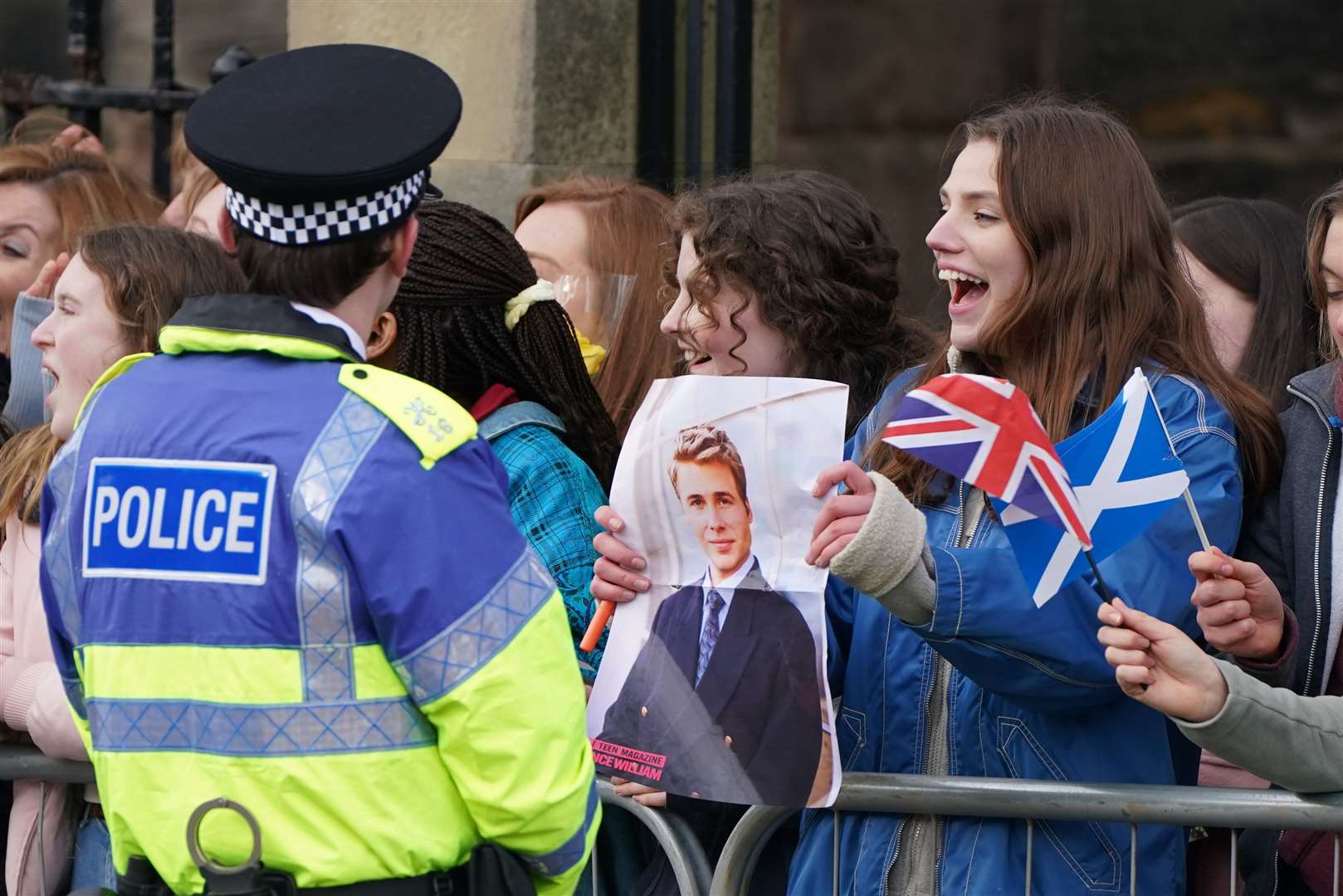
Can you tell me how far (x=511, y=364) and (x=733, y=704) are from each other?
0.94 m

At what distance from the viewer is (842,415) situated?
3.00 meters

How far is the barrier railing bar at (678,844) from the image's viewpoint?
10.5ft

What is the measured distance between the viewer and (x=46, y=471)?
11.9ft

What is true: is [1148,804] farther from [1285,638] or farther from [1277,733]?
[1285,638]

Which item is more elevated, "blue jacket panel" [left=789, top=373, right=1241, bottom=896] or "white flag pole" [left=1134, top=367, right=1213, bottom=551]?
"white flag pole" [left=1134, top=367, right=1213, bottom=551]

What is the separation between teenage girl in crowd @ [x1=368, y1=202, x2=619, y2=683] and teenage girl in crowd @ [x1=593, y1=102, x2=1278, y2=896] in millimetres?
348

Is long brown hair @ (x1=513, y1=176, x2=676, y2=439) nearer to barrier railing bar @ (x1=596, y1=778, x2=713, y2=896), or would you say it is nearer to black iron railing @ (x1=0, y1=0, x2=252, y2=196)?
barrier railing bar @ (x1=596, y1=778, x2=713, y2=896)

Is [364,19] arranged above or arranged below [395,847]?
above

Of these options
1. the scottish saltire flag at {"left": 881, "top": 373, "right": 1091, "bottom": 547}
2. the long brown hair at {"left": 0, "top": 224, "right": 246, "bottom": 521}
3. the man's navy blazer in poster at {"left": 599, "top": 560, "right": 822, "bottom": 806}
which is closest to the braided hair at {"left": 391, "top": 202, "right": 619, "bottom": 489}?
the long brown hair at {"left": 0, "top": 224, "right": 246, "bottom": 521}

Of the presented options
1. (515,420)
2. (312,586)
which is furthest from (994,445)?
(515,420)

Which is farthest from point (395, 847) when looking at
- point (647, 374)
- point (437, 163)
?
point (437, 163)

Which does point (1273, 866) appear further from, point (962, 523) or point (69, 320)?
point (69, 320)

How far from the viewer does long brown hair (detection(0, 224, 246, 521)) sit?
12.1ft

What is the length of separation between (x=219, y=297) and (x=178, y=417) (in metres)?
0.18
